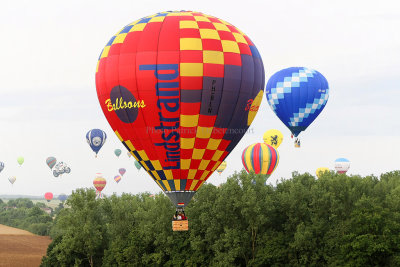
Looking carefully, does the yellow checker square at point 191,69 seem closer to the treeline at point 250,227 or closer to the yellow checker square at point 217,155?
the yellow checker square at point 217,155

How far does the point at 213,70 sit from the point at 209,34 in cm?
238

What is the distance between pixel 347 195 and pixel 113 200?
25257 mm

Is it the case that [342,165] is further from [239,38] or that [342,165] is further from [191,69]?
[191,69]

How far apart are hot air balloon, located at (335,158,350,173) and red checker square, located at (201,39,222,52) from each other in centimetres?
8263

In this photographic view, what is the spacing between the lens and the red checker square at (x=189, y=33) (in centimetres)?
3803

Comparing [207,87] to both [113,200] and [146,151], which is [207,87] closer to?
[146,151]

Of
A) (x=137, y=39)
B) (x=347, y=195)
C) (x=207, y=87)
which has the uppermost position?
(x=137, y=39)

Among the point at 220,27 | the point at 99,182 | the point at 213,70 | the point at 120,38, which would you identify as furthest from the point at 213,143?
the point at 99,182

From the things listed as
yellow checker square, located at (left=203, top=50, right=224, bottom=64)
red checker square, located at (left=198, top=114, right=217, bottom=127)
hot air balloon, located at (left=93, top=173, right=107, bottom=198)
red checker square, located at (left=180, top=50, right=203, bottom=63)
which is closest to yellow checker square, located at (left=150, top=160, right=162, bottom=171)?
red checker square, located at (left=198, top=114, right=217, bottom=127)

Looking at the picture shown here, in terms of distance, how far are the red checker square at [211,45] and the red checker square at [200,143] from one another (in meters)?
5.50

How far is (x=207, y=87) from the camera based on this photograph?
3769 centimetres

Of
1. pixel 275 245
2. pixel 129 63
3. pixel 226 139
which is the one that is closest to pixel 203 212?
pixel 275 245

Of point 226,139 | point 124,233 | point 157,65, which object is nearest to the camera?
point 157,65

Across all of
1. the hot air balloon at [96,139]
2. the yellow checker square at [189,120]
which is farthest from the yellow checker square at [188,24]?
the hot air balloon at [96,139]
